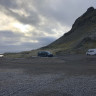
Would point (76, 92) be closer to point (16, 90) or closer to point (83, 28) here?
point (16, 90)

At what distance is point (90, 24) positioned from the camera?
162 m

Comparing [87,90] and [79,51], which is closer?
[87,90]

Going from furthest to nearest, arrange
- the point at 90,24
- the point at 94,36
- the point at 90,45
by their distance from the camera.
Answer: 1. the point at 90,24
2. the point at 94,36
3. the point at 90,45

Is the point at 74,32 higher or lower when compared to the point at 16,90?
higher

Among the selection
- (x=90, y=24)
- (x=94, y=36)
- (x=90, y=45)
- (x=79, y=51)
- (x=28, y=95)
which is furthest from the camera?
(x=90, y=24)

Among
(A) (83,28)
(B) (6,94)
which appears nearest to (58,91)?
(B) (6,94)

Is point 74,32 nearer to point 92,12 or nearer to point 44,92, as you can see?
point 92,12

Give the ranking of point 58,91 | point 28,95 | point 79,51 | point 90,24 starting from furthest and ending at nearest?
point 90,24 < point 79,51 < point 58,91 < point 28,95

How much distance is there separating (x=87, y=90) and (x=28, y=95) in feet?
12.2

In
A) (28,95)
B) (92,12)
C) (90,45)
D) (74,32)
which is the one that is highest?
(92,12)

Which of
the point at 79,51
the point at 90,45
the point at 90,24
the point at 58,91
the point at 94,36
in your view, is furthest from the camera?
the point at 90,24

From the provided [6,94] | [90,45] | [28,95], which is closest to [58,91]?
[28,95]

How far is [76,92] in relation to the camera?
1519cm

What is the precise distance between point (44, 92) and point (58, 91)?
0.87 meters
